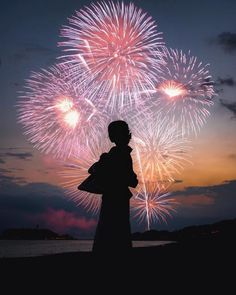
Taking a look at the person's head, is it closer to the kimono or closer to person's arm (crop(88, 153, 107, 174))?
the kimono

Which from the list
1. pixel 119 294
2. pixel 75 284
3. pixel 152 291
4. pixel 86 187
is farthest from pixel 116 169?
pixel 75 284

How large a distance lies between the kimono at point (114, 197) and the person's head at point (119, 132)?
0.29 ft

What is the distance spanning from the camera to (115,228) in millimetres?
5766

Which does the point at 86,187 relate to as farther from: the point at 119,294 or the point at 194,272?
the point at 194,272

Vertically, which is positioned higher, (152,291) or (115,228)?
(115,228)

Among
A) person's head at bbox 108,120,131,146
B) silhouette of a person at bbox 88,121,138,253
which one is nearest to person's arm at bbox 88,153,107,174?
silhouette of a person at bbox 88,121,138,253

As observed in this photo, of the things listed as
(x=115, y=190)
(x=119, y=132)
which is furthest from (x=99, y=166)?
(x=119, y=132)

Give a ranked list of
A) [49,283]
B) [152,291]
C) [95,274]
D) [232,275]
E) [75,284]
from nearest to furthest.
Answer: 1. [95,274]
2. [152,291]
3. [75,284]
4. [49,283]
5. [232,275]

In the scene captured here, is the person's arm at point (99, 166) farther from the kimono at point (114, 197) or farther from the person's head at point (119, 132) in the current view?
the person's head at point (119, 132)

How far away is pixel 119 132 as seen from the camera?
229 inches

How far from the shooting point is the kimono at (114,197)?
5715 millimetres

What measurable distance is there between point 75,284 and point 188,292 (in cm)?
251

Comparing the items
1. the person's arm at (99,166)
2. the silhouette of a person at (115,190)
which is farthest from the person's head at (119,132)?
the person's arm at (99,166)

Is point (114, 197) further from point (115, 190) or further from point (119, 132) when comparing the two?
point (119, 132)
